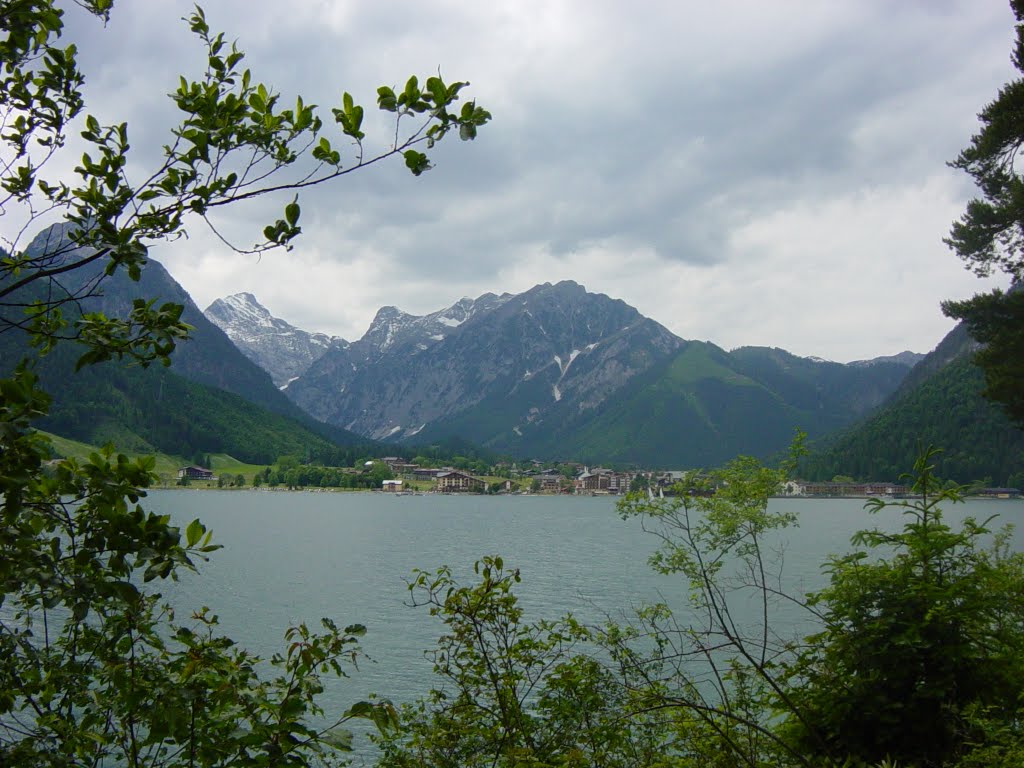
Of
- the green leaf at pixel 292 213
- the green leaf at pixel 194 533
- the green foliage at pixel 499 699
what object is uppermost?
the green leaf at pixel 292 213

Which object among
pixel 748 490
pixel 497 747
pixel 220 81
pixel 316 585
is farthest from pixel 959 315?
pixel 316 585

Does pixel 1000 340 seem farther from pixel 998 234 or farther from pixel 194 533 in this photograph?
pixel 194 533

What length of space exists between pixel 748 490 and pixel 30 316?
7408 millimetres

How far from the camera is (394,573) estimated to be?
50281 millimetres

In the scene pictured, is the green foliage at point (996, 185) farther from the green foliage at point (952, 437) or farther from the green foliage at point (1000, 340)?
the green foliage at point (952, 437)

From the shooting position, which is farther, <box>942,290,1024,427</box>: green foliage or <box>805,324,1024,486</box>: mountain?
<box>805,324,1024,486</box>: mountain

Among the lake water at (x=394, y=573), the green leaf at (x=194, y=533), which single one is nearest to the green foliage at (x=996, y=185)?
the lake water at (x=394, y=573)

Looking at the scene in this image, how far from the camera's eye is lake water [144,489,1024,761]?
96.5 feet

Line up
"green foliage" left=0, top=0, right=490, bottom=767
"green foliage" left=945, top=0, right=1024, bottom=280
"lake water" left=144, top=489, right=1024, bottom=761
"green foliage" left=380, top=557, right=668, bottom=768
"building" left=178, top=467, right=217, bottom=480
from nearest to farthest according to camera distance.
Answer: "green foliage" left=0, top=0, right=490, bottom=767 → "green foliage" left=380, top=557, right=668, bottom=768 → "green foliage" left=945, top=0, right=1024, bottom=280 → "lake water" left=144, top=489, right=1024, bottom=761 → "building" left=178, top=467, right=217, bottom=480

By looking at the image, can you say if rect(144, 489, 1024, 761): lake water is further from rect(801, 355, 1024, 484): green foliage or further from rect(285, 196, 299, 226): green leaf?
rect(801, 355, 1024, 484): green foliage

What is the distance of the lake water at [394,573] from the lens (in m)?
29.4

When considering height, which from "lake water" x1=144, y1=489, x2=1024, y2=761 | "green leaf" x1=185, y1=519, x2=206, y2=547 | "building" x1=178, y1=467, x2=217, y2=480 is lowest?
"building" x1=178, y1=467, x2=217, y2=480

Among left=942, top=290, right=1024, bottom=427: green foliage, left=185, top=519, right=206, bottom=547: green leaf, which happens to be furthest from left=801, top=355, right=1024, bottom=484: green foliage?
left=185, top=519, right=206, bottom=547: green leaf

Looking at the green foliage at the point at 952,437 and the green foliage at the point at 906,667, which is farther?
A: the green foliage at the point at 952,437
